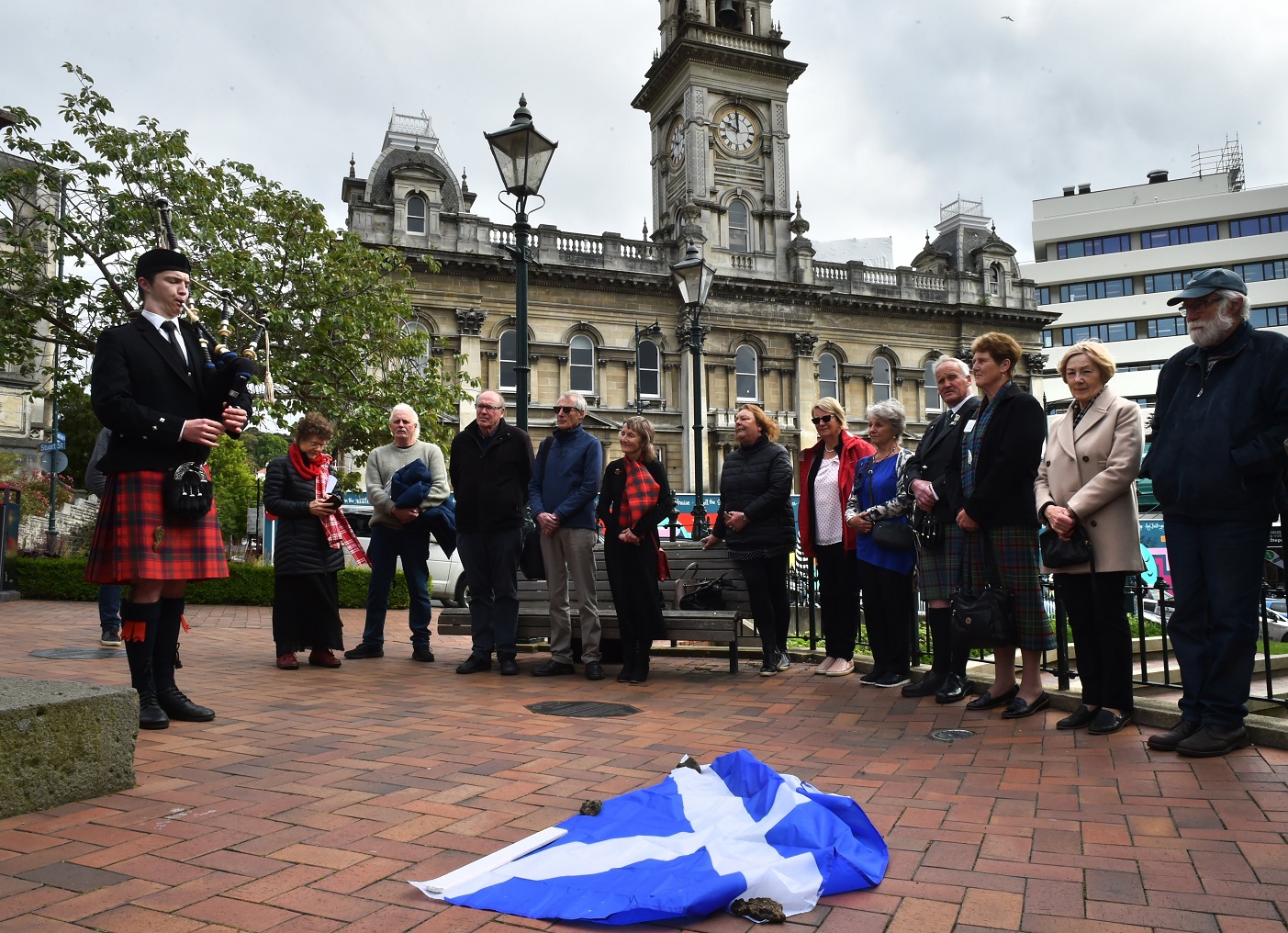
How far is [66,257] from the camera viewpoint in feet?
51.9

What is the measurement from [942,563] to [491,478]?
11.6 feet

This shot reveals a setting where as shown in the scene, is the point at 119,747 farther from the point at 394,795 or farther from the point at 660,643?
the point at 660,643

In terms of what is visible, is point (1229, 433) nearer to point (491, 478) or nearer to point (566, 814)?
point (566, 814)

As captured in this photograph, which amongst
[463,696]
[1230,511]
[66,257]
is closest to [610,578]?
[463,696]

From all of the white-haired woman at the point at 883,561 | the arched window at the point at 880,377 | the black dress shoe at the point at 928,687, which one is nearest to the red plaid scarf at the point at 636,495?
the white-haired woman at the point at 883,561

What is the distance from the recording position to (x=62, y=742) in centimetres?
347

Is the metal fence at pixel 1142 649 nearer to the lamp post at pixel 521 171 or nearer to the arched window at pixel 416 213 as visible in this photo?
the lamp post at pixel 521 171

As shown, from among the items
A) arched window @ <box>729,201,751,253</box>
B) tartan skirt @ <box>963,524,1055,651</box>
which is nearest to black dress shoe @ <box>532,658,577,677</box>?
tartan skirt @ <box>963,524,1055,651</box>

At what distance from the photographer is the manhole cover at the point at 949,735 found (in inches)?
202

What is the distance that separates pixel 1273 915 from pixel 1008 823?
40.0 inches

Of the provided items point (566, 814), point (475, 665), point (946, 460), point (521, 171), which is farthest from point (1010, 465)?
point (521, 171)

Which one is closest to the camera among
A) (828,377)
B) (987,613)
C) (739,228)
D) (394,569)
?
(987,613)

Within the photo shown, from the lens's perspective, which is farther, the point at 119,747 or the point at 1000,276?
the point at 1000,276

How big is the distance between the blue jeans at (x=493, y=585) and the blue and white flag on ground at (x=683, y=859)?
4.30 meters
